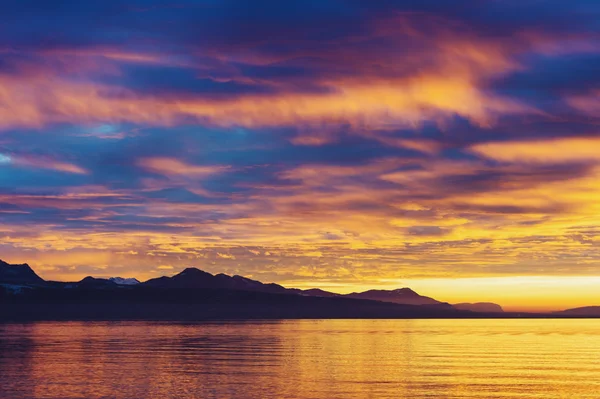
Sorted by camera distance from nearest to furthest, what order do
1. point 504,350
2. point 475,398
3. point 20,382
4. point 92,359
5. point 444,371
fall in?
point 475,398 < point 20,382 < point 444,371 < point 92,359 < point 504,350

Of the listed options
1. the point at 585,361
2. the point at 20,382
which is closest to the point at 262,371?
the point at 20,382

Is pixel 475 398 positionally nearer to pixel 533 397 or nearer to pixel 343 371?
pixel 533 397

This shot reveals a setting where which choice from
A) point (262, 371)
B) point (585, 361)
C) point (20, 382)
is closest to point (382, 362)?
point (262, 371)

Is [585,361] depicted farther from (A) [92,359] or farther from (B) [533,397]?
(A) [92,359]

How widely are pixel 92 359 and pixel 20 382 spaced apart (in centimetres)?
2139

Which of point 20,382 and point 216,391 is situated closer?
point 216,391

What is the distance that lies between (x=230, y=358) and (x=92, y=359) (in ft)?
49.0

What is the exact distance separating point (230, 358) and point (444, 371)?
80.2 feet

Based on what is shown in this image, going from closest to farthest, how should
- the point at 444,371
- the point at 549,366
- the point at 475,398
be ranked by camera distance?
1. the point at 475,398
2. the point at 444,371
3. the point at 549,366

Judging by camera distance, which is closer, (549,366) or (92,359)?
(549,366)

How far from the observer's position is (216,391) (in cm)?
5172

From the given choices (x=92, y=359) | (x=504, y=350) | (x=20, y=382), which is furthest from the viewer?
(x=504, y=350)

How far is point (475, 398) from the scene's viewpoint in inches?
1961

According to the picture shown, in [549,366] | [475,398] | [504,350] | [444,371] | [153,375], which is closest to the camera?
[475,398]
